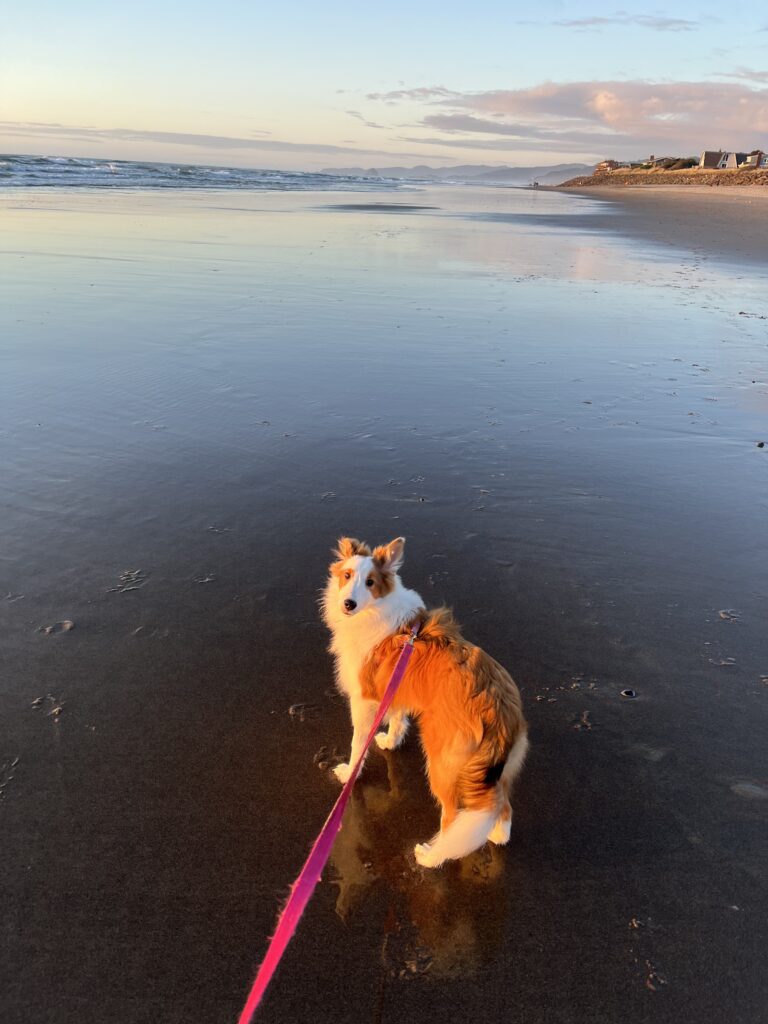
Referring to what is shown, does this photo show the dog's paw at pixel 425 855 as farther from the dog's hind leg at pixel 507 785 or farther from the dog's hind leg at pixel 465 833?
the dog's hind leg at pixel 507 785

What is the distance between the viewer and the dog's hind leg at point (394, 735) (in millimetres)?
3131

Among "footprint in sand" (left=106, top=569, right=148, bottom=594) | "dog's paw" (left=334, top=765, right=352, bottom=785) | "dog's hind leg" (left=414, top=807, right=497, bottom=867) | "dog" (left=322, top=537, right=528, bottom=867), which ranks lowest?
"dog's paw" (left=334, top=765, right=352, bottom=785)

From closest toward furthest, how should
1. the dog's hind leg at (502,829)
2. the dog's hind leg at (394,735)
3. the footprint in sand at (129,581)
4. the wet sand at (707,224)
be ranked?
the dog's hind leg at (502,829), the dog's hind leg at (394,735), the footprint in sand at (129,581), the wet sand at (707,224)

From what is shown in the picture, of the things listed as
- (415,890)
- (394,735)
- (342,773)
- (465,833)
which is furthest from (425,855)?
(394,735)

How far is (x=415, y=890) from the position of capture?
95.0 inches

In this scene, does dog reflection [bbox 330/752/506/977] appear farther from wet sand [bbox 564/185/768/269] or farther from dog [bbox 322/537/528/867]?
wet sand [bbox 564/185/768/269]

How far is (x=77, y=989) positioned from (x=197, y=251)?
14942 mm

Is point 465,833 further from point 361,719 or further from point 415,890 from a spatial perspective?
point 361,719

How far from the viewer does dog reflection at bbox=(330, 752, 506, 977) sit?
2.21 metres

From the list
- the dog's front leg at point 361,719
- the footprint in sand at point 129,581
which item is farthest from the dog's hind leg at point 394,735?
the footprint in sand at point 129,581

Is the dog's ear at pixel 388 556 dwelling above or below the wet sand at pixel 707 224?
below

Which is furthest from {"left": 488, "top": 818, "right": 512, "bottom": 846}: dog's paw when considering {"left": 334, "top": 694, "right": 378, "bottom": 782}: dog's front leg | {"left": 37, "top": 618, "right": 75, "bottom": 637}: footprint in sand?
{"left": 37, "top": 618, "right": 75, "bottom": 637}: footprint in sand

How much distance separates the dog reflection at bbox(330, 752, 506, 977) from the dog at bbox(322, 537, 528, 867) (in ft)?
0.33

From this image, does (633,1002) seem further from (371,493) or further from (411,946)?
(371,493)
